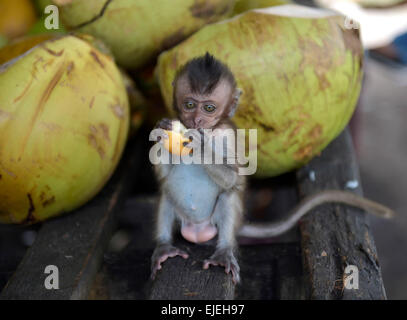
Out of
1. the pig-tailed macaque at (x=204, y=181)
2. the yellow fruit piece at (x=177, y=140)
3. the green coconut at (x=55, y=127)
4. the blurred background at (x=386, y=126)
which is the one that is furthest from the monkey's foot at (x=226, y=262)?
the blurred background at (x=386, y=126)

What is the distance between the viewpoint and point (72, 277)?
114 centimetres

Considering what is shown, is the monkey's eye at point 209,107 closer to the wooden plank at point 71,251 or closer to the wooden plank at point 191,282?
the wooden plank at point 191,282

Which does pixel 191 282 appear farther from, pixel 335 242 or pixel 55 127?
pixel 55 127

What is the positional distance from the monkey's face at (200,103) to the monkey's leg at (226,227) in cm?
21

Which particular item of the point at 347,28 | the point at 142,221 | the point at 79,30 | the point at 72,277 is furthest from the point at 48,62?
the point at 347,28

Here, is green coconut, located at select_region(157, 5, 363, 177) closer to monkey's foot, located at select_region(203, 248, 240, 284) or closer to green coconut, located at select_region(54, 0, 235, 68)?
green coconut, located at select_region(54, 0, 235, 68)

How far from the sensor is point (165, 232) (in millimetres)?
1202

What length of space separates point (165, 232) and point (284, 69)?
51 cm

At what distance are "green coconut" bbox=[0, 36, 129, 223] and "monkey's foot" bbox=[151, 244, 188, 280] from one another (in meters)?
0.27

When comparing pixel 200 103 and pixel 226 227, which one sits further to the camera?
pixel 226 227

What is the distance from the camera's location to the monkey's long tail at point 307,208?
1326mm

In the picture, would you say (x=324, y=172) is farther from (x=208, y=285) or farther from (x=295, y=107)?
(x=208, y=285)

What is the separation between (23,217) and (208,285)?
0.52 m

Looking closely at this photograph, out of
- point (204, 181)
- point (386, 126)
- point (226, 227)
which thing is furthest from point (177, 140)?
point (386, 126)
